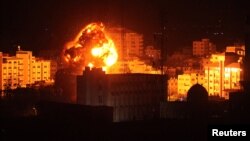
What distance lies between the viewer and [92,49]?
93.9ft

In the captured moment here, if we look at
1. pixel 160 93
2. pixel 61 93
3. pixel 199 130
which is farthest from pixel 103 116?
pixel 61 93

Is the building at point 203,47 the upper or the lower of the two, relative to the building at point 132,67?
upper

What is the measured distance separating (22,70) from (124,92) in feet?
55.8

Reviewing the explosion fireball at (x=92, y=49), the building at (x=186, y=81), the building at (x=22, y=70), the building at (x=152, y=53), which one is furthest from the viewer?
the building at (x=152, y=53)

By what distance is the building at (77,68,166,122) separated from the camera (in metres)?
27.0

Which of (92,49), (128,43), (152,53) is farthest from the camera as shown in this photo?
(128,43)

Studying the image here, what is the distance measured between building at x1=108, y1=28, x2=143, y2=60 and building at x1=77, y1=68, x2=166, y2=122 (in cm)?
1888

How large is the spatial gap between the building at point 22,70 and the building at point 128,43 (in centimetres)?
659

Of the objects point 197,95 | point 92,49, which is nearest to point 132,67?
point 92,49

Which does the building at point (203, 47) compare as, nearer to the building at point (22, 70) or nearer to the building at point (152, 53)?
the building at point (152, 53)

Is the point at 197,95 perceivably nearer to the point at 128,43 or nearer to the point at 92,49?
the point at 92,49

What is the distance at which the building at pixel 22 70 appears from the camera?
43000 mm

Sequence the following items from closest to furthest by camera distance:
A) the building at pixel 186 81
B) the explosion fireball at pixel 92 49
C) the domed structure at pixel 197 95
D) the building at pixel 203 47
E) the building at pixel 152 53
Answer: the domed structure at pixel 197 95
the explosion fireball at pixel 92 49
the building at pixel 186 81
the building at pixel 152 53
the building at pixel 203 47

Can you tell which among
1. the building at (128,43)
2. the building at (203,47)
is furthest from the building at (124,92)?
the building at (203,47)
